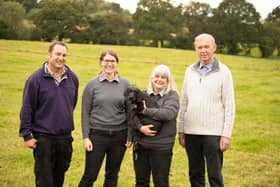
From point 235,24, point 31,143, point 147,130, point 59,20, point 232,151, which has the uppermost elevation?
point 59,20

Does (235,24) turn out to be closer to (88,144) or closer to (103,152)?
(103,152)

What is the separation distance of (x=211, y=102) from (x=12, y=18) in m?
59.5

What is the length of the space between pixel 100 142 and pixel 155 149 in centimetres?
77

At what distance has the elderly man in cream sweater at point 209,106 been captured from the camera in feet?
15.6

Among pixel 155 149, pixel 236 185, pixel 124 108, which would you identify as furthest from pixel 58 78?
pixel 236 185

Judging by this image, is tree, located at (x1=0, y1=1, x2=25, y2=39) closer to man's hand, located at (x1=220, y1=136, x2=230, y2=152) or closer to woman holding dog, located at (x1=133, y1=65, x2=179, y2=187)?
woman holding dog, located at (x1=133, y1=65, x2=179, y2=187)

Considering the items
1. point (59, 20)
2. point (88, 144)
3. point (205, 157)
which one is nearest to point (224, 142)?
point (205, 157)

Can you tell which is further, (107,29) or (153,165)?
(107,29)

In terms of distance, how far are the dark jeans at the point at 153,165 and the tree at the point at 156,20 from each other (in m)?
60.1

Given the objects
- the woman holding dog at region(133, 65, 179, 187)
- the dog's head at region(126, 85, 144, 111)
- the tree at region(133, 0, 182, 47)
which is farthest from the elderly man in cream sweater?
the tree at region(133, 0, 182, 47)

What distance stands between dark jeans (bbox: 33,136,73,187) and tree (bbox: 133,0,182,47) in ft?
198

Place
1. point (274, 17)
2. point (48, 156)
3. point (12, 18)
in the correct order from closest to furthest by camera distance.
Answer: point (48, 156), point (12, 18), point (274, 17)

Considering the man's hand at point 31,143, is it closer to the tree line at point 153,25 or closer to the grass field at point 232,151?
the grass field at point 232,151

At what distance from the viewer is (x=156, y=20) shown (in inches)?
2630
